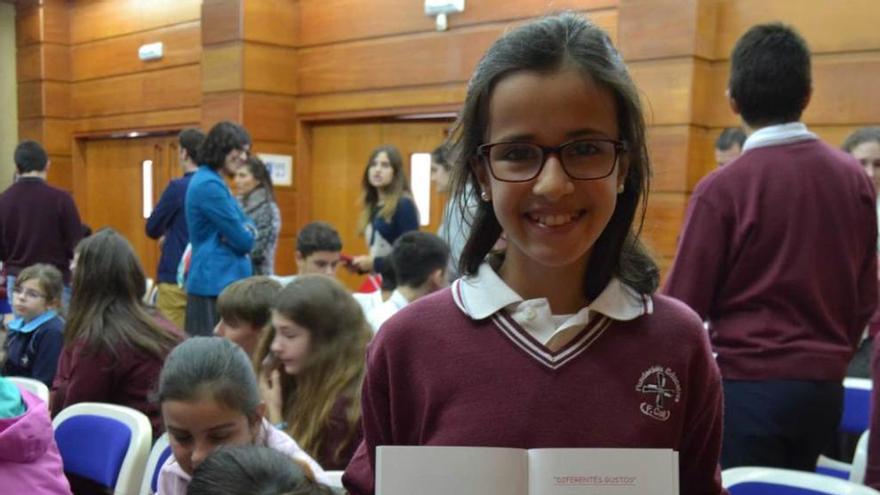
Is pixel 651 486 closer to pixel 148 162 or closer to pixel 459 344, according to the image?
pixel 459 344

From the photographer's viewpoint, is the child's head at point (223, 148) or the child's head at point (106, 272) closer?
the child's head at point (106, 272)

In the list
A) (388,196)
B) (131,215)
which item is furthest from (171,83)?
(388,196)

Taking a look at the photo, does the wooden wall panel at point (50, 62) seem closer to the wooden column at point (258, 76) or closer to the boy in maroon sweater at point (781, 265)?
the wooden column at point (258, 76)

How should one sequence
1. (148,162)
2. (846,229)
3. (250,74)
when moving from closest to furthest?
(846,229) → (250,74) → (148,162)

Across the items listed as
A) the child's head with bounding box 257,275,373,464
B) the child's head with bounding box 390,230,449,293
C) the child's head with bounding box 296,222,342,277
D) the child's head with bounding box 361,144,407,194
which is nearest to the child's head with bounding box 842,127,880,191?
the child's head with bounding box 390,230,449,293

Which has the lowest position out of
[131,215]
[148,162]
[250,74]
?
[131,215]

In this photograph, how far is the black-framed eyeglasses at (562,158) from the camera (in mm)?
868

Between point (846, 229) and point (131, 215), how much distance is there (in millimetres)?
7724

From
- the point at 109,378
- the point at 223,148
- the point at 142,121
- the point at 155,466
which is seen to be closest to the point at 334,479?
the point at 155,466

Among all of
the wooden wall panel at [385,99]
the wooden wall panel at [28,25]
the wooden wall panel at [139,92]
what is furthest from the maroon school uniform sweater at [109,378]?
the wooden wall panel at [28,25]

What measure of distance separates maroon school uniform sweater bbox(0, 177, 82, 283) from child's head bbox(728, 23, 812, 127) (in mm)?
4313

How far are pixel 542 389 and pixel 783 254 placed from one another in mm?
1183

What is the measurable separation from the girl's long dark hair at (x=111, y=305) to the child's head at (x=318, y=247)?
1.15 m

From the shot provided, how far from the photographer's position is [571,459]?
0.81 m
